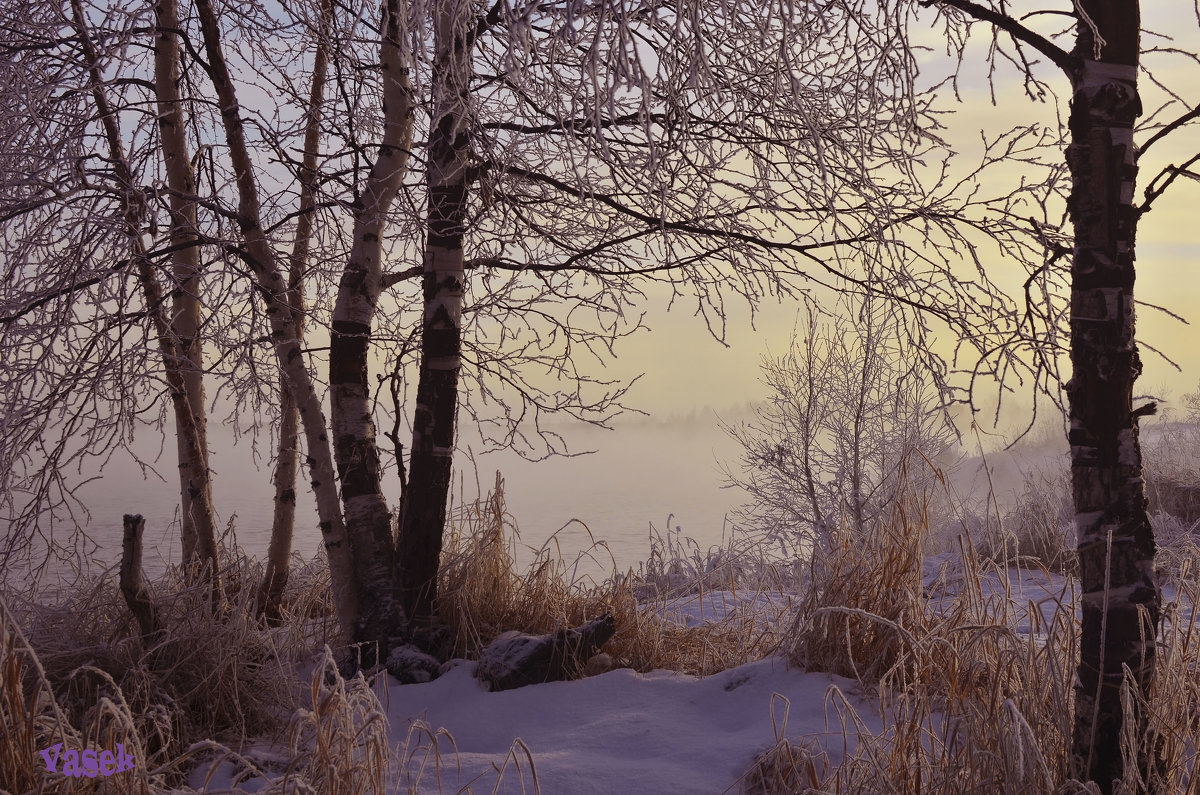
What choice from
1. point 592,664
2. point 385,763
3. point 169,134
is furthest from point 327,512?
point 169,134

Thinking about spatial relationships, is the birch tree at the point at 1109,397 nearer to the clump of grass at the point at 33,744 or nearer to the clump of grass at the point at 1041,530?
the clump of grass at the point at 33,744

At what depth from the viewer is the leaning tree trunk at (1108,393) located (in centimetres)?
240

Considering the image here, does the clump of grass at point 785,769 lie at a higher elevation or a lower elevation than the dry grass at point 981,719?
lower

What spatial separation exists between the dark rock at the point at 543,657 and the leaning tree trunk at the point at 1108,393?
90.7 inches

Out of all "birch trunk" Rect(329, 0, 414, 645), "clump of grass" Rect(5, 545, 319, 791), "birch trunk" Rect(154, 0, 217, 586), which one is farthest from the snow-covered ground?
"birch trunk" Rect(154, 0, 217, 586)

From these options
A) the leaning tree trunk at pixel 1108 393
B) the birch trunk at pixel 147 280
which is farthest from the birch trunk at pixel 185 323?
the leaning tree trunk at pixel 1108 393

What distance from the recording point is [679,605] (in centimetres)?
527

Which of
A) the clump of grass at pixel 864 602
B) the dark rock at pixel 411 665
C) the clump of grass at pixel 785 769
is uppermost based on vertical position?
the clump of grass at pixel 864 602

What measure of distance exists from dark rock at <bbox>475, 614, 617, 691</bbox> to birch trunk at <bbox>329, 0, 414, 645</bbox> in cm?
79

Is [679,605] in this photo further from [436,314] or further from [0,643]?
[0,643]

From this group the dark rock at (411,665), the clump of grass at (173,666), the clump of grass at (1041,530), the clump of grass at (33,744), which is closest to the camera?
the clump of grass at (33,744)

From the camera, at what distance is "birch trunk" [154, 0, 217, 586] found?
5645 millimetres

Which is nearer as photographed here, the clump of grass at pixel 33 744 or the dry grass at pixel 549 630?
the clump of grass at pixel 33 744

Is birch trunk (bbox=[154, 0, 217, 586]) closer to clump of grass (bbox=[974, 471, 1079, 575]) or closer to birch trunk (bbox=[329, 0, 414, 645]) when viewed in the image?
birch trunk (bbox=[329, 0, 414, 645])
